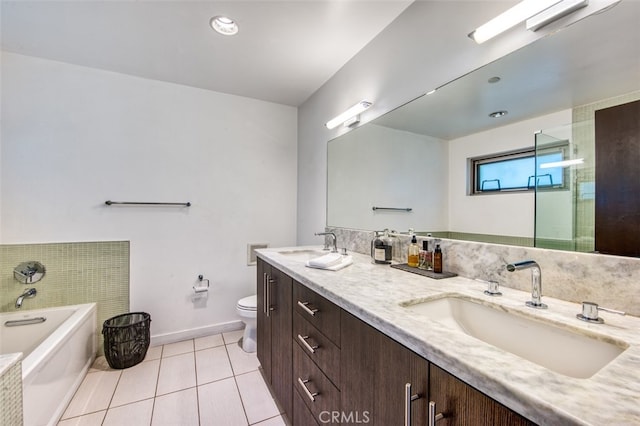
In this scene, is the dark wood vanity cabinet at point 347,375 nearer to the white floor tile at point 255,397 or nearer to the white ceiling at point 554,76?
the white floor tile at point 255,397

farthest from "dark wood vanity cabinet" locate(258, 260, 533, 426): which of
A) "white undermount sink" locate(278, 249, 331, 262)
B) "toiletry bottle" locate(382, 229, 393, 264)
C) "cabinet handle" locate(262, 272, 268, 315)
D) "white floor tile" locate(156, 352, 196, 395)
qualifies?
"white floor tile" locate(156, 352, 196, 395)

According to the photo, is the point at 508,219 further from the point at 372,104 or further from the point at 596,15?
the point at 372,104

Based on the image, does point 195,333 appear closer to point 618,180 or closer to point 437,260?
point 437,260

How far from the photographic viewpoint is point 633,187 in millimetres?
750

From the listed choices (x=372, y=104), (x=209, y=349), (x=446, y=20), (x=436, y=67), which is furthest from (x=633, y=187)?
(x=209, y=349)

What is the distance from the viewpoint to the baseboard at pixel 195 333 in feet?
7.48

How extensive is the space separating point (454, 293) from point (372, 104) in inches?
51.5

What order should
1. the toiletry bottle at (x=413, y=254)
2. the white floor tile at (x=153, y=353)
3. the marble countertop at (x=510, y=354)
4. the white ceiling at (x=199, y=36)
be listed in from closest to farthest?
the marble countertop at (x=510, y=354)
the toiletry bottle at (x=413, y=254)
the white ceiling at (x=199, y=36)
the white floor tile at (x=153, y=353)

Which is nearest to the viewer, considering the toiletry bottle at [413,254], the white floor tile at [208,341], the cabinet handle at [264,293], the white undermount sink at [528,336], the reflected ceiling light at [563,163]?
the white undermount sink at [528,336]

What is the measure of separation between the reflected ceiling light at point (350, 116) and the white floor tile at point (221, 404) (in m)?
2.03

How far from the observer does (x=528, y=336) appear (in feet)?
2.52

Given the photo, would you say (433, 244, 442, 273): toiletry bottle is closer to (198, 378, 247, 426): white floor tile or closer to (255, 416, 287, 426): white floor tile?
(255, 416, 287, 426): white floor tile

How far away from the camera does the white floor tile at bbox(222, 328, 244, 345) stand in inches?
93.3

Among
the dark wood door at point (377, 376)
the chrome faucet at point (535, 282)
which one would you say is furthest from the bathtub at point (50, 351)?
the chrome faucet at point (535, 282)
